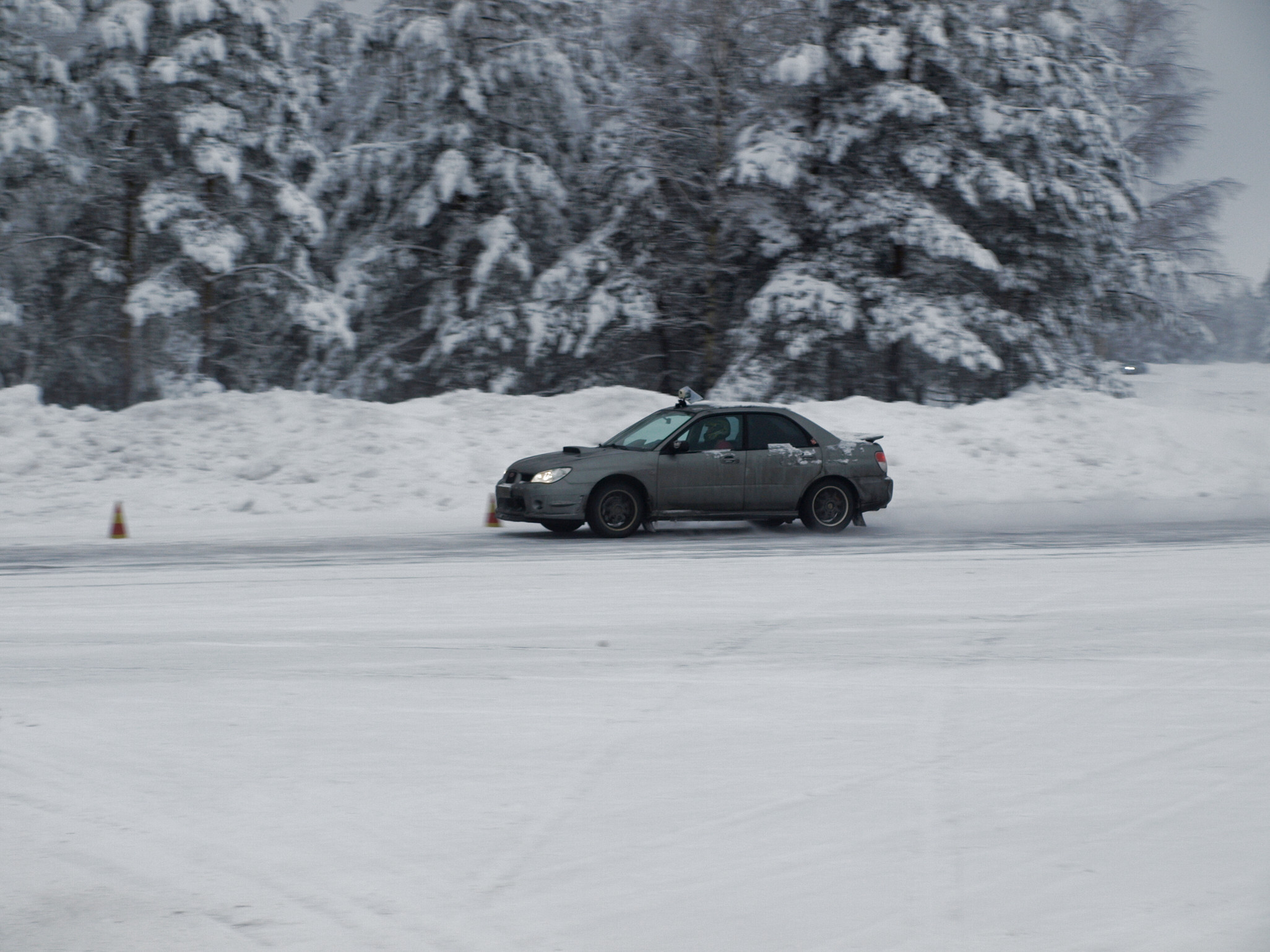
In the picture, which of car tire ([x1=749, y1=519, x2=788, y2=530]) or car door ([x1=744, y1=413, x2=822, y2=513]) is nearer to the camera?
car door ([x1=744, y1=413, x2=822, y2=513])

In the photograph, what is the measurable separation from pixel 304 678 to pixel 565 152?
25187 mm

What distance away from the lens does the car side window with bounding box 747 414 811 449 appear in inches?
605

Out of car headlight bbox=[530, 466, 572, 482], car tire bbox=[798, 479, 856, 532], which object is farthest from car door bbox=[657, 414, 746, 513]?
car headlight bbox=[530, 466, 572, 482]

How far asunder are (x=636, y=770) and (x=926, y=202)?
2349cm

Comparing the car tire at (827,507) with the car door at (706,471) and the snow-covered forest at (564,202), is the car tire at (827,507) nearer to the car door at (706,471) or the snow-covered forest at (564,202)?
the car door at (706,471)

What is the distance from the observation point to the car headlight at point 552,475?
47.3 ft

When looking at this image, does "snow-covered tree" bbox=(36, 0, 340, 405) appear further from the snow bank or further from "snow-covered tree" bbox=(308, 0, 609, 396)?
the snow bank

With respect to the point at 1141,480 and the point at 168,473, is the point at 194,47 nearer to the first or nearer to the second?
the point at 168,473

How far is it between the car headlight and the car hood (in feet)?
0.12

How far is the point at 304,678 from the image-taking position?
7.34 m

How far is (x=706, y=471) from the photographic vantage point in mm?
15008

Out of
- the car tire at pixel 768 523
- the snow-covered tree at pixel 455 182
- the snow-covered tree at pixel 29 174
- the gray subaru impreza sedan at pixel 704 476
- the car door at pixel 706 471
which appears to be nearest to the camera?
the gray subaru impreza sedan at pixel 704 476

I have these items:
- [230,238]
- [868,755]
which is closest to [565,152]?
[230,238]

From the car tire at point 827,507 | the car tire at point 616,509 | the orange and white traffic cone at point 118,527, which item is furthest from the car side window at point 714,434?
the orange and white traffic cone at point 118,527
